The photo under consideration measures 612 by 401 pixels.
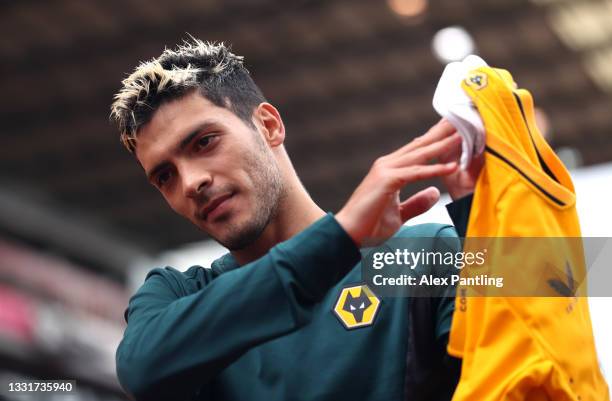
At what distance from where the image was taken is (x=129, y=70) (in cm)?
1853

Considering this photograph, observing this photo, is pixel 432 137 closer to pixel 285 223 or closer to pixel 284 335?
pixel 284 335

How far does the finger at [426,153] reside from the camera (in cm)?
213

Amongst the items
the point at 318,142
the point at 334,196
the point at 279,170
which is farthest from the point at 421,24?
the point at 279,170

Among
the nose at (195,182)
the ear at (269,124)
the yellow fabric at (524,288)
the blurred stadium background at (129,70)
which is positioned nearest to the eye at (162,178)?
the nose at (195,182)

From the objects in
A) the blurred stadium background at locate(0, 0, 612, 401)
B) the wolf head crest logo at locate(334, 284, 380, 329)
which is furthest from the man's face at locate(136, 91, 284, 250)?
the blurred stadium background at locate(0, 0, 612, 401)

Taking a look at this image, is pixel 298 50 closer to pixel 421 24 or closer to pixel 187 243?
pixel 421 24

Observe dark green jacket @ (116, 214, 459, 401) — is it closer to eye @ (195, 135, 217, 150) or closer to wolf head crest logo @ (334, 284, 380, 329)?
wolf head crest logo @ (334, 284, 380, 329)

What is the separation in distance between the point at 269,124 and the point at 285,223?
1.14 feet

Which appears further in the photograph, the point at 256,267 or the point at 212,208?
the point at 212,208

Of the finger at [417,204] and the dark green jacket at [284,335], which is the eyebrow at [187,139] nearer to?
the dark green jacket at [284,335]

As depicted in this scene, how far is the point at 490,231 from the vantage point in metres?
2.26

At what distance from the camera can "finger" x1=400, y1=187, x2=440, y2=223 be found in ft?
7.48

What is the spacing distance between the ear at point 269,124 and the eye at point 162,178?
344 millimetres

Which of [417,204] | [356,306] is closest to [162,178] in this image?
[356,306]
